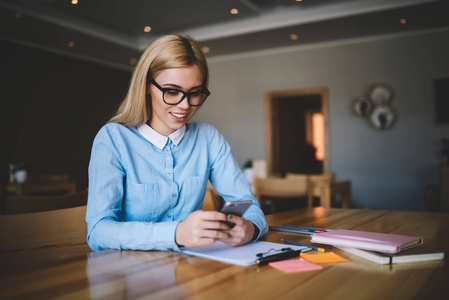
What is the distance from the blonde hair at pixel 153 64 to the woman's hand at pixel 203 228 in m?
0.54

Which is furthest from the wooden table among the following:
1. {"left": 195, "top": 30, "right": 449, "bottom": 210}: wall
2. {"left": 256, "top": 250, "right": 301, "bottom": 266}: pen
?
{"left": 195, "top": 30, "right": 449, "bottom": 210}: wall

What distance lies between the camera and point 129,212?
1229mm

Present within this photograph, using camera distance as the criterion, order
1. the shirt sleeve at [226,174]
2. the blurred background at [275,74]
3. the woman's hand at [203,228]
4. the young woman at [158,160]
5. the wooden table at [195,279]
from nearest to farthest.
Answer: the wooden table at [195,279] < the woman's hand at [203,228] < the young woman at [158,160] < the shirt sleeve at [226,174] < the blurred background at [275,74]

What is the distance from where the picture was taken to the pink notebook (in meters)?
0.86

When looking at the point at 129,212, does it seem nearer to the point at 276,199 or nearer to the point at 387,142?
the point at 276,199

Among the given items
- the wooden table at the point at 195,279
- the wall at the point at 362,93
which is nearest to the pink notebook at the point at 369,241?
the wooden table at the point at 195,279

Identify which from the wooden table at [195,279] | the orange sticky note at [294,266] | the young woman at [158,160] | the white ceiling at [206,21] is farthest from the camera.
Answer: the white ceiling at [206,21]

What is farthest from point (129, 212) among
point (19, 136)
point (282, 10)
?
point (19, 136)

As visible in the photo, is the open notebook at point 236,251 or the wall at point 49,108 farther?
Answer: the wall at point 49,108

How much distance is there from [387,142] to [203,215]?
215 inches

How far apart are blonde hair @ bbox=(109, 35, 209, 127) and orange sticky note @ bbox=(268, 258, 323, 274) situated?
0.73 m

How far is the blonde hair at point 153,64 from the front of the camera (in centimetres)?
124

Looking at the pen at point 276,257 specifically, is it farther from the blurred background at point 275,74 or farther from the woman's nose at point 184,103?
the blurred background at point 275,74

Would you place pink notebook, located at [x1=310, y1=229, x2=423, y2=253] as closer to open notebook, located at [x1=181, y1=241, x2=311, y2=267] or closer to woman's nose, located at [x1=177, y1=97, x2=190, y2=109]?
open notebook, located at [x1=181, y1=241, x2=311, y2=267]
